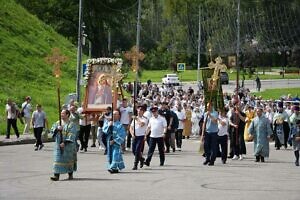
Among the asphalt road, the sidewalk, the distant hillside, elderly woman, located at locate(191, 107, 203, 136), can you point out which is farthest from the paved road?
the asphalt road

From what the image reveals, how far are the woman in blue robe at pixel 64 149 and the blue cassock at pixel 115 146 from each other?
4.96 ft

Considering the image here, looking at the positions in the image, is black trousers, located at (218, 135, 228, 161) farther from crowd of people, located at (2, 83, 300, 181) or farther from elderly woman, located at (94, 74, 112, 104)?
elderly woman, located at (94, 74, 112, 104)

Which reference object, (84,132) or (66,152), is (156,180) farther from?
(84,132)

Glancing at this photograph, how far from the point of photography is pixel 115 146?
20.6 meters

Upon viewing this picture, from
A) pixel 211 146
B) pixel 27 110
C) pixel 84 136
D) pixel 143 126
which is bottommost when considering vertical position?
pixel 211 146

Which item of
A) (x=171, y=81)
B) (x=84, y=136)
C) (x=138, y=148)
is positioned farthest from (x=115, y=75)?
(x=171, y=81)

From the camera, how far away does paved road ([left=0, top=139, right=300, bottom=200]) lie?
632 inches

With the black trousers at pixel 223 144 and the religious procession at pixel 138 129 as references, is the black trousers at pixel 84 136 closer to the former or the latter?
the religious procession at pixel 138 129

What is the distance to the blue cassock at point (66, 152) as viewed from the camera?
18.8m

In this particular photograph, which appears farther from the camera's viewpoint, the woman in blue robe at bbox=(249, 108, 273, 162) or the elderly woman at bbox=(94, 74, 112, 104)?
the elderly woman at bbox=(94, 74, 112, 104)

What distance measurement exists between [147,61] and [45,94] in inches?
2448

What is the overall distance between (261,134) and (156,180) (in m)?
7.67

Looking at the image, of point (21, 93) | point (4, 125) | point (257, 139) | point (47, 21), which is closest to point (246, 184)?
point (257, 139)

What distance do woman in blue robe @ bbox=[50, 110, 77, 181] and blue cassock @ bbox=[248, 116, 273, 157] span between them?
7.92 m
